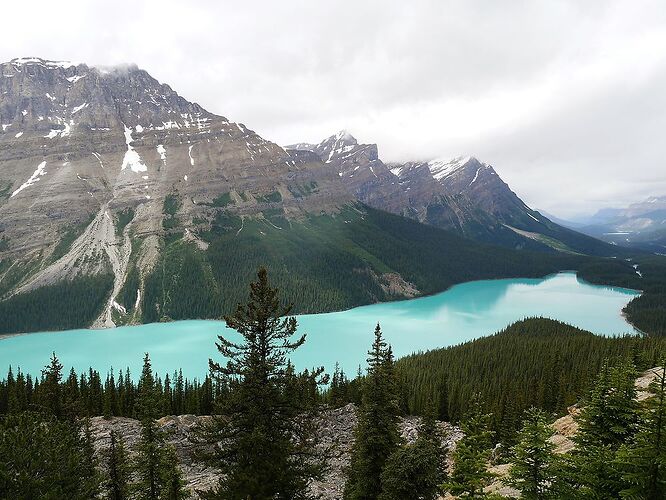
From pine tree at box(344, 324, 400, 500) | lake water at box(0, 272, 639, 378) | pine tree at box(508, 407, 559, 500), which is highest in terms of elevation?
pine tree at box(508, 407, 559, 500)

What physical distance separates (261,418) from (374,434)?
943 cm

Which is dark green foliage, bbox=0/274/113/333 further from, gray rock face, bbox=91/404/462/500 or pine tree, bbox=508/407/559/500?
pine tree, bbox=508/407/559/500

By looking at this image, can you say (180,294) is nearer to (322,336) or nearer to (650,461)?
(322,336)

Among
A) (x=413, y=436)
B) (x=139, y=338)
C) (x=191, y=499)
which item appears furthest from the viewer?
(x=139, y=338)

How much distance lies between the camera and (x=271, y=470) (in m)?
13.0

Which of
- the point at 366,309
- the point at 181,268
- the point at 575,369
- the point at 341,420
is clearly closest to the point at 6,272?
the point at 181,268

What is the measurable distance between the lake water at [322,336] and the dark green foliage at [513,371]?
28.1 metres

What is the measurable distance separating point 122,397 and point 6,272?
163831 millimetres

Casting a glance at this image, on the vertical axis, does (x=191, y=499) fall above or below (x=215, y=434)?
below

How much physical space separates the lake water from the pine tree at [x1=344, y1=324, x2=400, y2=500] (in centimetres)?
8361

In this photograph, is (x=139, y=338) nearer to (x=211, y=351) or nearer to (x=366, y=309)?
(x=211, y=351)

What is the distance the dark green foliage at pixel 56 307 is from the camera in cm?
15688

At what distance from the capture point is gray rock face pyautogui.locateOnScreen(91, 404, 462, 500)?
37594 mm

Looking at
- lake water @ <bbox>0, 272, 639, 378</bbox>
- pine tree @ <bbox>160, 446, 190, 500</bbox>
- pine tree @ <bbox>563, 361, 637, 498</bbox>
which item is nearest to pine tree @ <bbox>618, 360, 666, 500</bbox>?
pine tree @ <bbox>563, 361, 637, 498</bbox>
